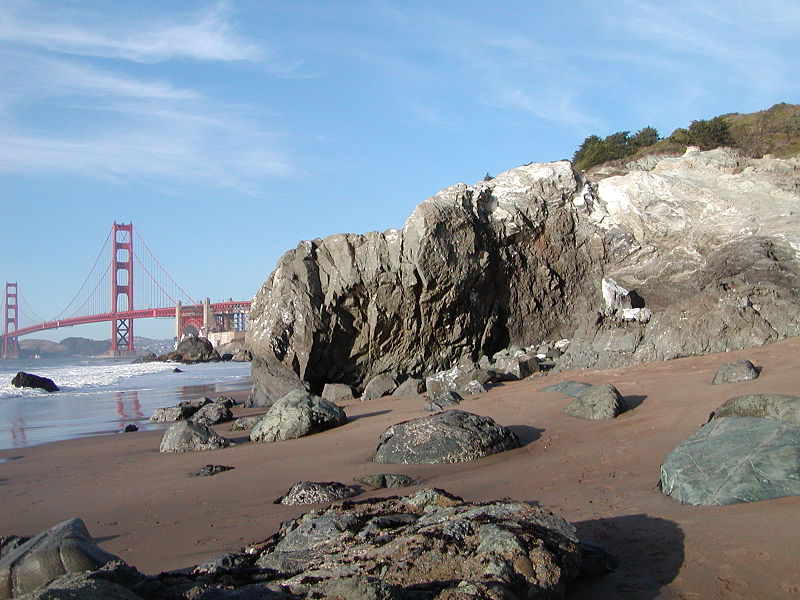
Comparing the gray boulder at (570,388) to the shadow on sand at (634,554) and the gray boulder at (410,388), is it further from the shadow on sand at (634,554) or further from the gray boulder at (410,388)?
the shadow on sand at (634,554)

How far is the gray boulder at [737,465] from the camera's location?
13.1ft

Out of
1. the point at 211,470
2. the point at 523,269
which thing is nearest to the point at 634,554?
the point at 211,470

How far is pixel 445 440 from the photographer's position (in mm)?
6027

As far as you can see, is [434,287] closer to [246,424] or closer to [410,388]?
[410,388]

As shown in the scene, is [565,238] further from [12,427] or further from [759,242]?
[12,427]

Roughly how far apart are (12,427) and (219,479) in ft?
26.2

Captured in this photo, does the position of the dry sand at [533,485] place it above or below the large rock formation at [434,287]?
below

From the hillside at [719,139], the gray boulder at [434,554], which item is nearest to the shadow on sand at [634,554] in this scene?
the gray boulder at [434,554]

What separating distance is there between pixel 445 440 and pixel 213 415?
5.64m

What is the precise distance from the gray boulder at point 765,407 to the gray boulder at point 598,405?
139 centimetres

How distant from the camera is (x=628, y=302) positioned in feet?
40.4

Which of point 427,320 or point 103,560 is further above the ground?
point 427,320

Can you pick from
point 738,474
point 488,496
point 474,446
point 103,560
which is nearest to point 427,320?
point 474,446

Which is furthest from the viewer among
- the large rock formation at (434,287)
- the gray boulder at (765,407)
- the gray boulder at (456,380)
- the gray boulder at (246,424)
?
the large rock formation at (434,287)
